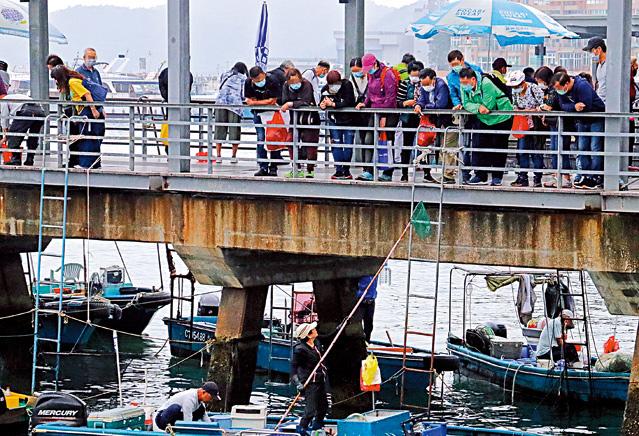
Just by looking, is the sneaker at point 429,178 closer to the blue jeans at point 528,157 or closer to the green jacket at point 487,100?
the green jacket at point 487,100

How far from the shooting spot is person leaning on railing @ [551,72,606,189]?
1925 centimetres

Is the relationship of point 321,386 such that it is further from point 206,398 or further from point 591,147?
point 591,147

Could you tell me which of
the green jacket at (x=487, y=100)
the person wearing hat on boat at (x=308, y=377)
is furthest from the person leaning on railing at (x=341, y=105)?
the person wearing hat on boat at (x=308, y=377)

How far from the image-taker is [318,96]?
2344cm

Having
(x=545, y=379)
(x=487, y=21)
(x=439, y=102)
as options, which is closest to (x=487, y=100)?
(x=439, y=102)

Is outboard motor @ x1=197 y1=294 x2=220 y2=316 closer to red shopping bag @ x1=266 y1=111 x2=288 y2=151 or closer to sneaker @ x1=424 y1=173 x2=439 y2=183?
red shopping bag @ x1=266 y1=111 x2=288 y2=151

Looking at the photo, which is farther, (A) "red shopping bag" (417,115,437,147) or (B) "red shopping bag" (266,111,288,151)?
(B) "red shopping bag" (266,111,288,151)

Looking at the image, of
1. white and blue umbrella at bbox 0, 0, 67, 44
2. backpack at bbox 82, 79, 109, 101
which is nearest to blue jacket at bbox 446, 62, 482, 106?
backpack at bbox 82, 79, 109, 101

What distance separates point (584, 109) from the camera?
63.1ft

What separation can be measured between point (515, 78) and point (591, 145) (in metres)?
2.73

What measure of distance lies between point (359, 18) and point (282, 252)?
5.54 meters

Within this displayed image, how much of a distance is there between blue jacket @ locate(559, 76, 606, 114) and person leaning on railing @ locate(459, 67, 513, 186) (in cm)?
90

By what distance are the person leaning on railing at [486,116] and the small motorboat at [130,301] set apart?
50.5ft

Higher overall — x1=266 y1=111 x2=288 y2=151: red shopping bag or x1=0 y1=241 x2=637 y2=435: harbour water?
x1=266 y1=111 x2=288 y2=151: red shopping bag
